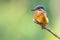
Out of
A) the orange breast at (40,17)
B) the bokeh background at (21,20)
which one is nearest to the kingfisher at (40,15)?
the orange breast at (40,17)

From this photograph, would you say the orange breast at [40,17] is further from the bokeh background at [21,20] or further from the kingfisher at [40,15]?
the bokeh background at [21,20]

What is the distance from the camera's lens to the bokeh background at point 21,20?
2.43 metres

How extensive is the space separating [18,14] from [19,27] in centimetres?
34

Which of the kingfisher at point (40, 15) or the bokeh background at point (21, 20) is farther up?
the bokeh background at point (21, 20)

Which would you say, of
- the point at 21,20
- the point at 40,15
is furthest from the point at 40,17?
the point at 21,20

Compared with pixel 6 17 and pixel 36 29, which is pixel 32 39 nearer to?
pixel 36 29

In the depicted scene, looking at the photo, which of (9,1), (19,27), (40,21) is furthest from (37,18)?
(9,1)

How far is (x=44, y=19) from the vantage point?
413 mm

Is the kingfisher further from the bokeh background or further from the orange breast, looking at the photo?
the bokeh background

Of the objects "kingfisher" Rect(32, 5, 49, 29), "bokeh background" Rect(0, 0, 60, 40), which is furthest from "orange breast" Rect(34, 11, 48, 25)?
"bokeh background" Rect(0, 0, 60, 40)

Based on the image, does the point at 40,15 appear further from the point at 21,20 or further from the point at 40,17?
the point at 21,20

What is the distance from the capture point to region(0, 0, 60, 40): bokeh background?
7.96ft

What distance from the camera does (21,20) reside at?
9.14ft

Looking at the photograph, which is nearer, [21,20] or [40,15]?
[40,15]
